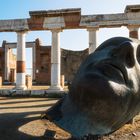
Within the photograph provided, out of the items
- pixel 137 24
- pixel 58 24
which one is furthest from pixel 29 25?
pixel 137 24

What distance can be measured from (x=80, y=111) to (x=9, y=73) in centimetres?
3378

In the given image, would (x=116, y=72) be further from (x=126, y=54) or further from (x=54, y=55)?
(x=54, y=55)

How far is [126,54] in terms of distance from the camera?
3592 mm

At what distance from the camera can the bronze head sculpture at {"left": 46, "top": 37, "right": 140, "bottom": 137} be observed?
3.40 meters

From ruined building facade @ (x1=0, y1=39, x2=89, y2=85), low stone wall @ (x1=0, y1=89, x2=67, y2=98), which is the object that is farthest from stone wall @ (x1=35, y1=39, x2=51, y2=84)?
low stone wall @ (x1=0, y1=89, x2=67, y2=98)

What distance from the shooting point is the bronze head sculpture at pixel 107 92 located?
3.40 metres

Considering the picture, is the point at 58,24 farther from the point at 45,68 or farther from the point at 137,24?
the point at 45,68

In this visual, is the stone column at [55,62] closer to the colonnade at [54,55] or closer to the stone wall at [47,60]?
the colonnade at [54,55]

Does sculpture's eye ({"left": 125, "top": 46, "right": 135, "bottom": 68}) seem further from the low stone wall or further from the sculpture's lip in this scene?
the low stone wall

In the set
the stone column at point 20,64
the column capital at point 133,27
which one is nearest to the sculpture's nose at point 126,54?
the column capital at point 133,27

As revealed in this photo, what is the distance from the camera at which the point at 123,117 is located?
3623 millimetres

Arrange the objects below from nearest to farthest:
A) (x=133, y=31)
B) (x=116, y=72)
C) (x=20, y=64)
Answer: (x=116, y=72) < (x=133, y=31) < (x=20, y=64)

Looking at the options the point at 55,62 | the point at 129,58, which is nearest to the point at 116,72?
the point at 129,58

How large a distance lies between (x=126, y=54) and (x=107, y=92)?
551 millimetres
